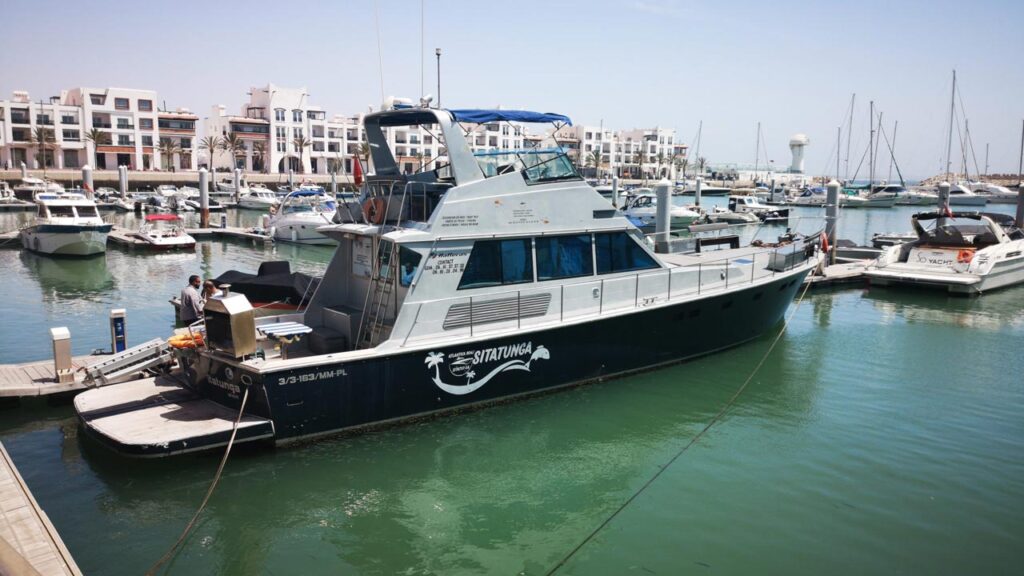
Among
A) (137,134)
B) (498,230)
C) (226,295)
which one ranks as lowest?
(226,295)

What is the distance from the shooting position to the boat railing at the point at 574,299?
980 centimetres

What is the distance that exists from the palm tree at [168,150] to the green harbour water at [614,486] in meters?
70.8

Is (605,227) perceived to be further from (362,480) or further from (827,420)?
(362,480)

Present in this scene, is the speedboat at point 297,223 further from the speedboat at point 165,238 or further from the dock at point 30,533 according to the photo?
the dock at point 30,533

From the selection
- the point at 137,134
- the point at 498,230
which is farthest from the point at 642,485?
the point at 137,134

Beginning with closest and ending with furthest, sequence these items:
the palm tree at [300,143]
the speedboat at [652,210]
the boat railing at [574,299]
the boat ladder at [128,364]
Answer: the boat railing at [574,299], the boat ladder at [128,364], the speedboat at [652,210], the palm tree at [300,143]

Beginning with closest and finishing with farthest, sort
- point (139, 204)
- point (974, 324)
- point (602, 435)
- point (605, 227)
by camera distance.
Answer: point (602, 435) → point (605, 227) → point (974, 324) → point (139, 204)

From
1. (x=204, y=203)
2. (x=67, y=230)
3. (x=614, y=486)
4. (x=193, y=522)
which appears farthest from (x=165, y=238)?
(x=614, y=486)

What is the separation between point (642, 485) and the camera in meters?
8.58

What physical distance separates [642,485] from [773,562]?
77.1 inches

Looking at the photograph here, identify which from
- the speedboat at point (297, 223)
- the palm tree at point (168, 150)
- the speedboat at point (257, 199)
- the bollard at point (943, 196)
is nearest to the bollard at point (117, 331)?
the speedboat at point (297, 223)

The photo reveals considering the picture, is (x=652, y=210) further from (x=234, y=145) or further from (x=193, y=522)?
(x=234, y=145)

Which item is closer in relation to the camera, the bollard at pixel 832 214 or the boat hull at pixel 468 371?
the boat hull at pixel 468 371

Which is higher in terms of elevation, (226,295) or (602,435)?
(226,295)
